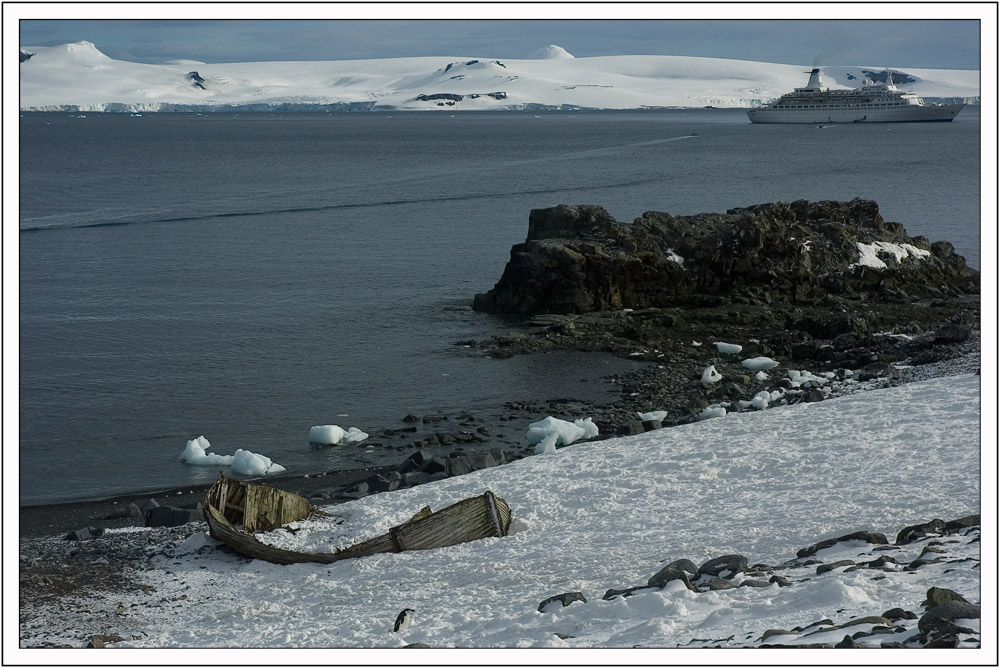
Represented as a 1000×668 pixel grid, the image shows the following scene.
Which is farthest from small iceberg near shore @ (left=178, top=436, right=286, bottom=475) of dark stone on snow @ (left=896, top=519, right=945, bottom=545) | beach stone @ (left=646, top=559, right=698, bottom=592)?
dark stone on snow @ (left=896, top=519, right=945, bottom=545)

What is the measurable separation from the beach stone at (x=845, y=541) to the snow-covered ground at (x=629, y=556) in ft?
0.46

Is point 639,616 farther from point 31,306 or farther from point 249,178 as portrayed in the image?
point 249,178

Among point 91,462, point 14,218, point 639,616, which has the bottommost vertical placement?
point 91,462

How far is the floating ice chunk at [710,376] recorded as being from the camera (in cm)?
2352

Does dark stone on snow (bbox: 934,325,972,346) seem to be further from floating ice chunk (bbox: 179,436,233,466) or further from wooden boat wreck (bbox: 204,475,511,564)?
floating ice chunk (bbox: 179,436,233,466)

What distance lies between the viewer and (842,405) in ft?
63.4

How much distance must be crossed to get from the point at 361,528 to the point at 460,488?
7.67ft

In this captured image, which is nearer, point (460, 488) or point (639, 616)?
point (639, 616)

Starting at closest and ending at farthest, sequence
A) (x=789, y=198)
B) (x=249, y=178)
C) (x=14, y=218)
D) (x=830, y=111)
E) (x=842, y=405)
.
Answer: (x=14, y=218)
(x=842, y=405)
(x=789, y=198)
(x=249, y=178)
(x=830, y=111)

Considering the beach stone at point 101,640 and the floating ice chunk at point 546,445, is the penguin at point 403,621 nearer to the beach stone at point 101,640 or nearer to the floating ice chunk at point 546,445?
the beach stone at point 101,640

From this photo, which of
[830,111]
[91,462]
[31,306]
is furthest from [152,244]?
[830,111]

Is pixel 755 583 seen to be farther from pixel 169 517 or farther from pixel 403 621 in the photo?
pixel 169 517

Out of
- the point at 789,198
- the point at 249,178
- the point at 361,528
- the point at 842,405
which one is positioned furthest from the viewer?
the point at 249,178

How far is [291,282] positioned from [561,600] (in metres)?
29.7
